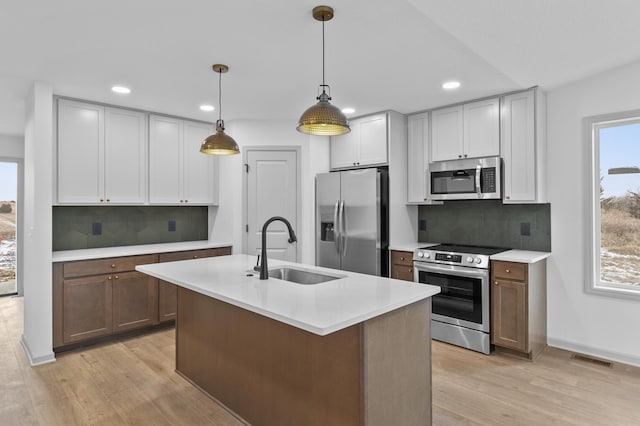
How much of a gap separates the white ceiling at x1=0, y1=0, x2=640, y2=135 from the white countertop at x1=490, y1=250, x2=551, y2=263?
157cm

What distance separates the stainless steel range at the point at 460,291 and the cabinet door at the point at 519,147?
639 mm

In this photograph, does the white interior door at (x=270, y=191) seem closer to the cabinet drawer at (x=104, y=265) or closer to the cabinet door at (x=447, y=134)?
the cabinet drawer at (x=104, y=265)

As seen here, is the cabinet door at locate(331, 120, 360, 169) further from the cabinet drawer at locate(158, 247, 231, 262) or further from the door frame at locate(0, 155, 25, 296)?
the door frame at locate(0, 155, 25, 296)

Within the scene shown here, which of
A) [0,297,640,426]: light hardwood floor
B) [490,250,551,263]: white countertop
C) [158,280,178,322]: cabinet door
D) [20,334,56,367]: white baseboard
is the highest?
[490,250,551,263]: white countertop

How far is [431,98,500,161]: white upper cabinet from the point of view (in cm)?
371

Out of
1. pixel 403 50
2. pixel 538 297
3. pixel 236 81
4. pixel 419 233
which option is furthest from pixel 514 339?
pixel 236 81

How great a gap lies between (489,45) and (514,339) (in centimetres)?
245

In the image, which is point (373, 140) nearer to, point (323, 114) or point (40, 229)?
point (323, 114)

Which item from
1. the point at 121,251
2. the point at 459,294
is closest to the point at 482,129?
the point at 459,294

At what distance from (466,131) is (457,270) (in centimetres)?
146

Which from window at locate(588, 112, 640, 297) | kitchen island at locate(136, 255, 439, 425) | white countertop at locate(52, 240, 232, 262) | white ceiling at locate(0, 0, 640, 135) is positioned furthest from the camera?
white countertop at locate(52, 240, 232, 262)

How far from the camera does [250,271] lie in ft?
8.73

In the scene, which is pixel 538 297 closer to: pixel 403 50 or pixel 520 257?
pixel 520 257

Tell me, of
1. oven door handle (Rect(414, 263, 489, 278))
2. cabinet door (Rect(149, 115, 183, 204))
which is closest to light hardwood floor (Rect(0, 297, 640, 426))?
oven door handle (Rect(414, 263, 489, 278))
